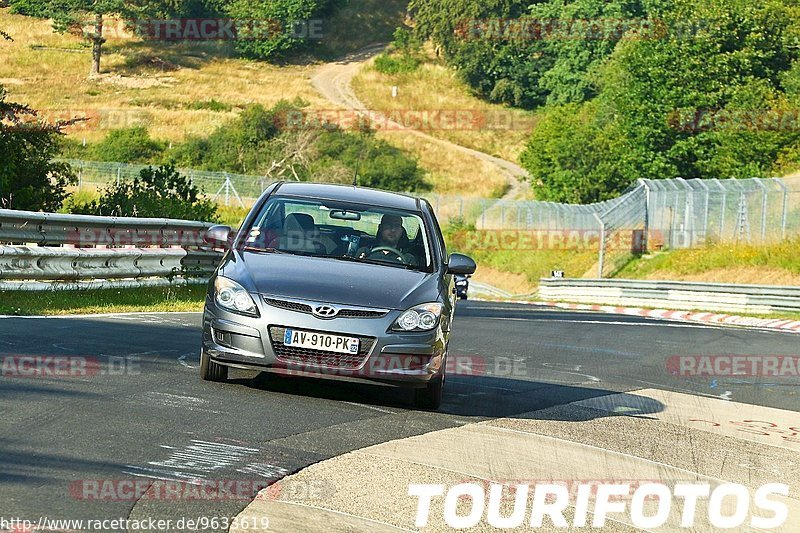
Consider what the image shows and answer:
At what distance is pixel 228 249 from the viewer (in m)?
10.3

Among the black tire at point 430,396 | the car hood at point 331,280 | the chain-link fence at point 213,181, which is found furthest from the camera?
the chain-link fence at point 213,181

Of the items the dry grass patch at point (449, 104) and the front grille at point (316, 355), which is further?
the dry grass patch at point (449, 104)

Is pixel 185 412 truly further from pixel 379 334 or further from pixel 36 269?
pixel 36 269

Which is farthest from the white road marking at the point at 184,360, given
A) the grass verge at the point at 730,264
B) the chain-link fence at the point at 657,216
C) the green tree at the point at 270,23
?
the green tree at the point at 270,23

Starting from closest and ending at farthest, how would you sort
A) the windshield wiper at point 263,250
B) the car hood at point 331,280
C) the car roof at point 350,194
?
the car hood at point 331,280, the windshield wiper at point 263,250, the car roof at point 350,194

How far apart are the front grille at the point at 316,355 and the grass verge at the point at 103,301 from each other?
6.10 m

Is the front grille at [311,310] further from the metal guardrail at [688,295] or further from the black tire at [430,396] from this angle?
the metal guardrail at [688,295]

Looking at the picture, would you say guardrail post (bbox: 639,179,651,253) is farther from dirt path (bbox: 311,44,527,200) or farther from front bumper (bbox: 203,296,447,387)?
front bumper (bbox: 203,296,447,387)

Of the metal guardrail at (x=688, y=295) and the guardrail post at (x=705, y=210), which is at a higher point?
the guardrail post at (x=705, y=210)

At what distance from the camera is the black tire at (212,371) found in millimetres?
9719

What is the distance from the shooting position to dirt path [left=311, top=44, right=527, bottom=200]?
91.5 meters

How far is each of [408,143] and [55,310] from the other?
265 feet

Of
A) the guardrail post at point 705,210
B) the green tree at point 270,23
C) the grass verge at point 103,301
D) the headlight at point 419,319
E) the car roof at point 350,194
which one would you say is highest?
the green tree at point 270,23

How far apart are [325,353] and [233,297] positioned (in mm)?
798
